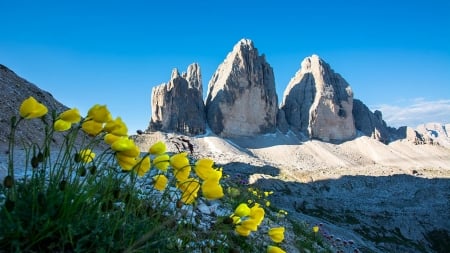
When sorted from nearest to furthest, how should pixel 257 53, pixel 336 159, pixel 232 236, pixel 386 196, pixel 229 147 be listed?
pixel 232 236 < pixel 386 196 < pixel 229 147 < pixel 336 159 < pixel 257 53

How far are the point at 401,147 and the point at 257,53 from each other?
94.4 meters

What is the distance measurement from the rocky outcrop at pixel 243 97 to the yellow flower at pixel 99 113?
158325mm

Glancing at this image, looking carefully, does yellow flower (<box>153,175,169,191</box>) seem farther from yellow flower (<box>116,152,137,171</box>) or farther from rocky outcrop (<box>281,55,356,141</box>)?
rocky outcrop (<box>281,55,356,141</box>)

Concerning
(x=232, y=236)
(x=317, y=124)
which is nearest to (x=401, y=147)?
(x=317, y=124)

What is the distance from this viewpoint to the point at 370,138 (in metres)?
188

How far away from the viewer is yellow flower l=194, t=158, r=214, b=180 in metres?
2.77

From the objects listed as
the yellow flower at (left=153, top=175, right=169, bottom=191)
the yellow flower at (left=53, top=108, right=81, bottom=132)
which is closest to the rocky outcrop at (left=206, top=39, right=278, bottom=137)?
the yellow flower at (left=153, top=175, right=169, bottom=191)

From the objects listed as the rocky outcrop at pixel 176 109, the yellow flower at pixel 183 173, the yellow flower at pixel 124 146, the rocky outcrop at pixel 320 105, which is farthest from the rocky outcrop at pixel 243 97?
the yellow flower at pixel 124 146

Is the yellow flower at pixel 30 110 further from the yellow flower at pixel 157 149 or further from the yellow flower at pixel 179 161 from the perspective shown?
the yellow flower at pixel 179 161

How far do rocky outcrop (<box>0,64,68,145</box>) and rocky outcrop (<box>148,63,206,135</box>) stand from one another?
421 ft

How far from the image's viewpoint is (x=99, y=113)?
8.43 ft

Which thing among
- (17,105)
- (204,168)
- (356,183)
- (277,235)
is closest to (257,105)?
(356,183)

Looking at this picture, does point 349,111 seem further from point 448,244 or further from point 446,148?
point 448,244

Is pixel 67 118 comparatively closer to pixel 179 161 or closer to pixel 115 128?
pixel 115 128
